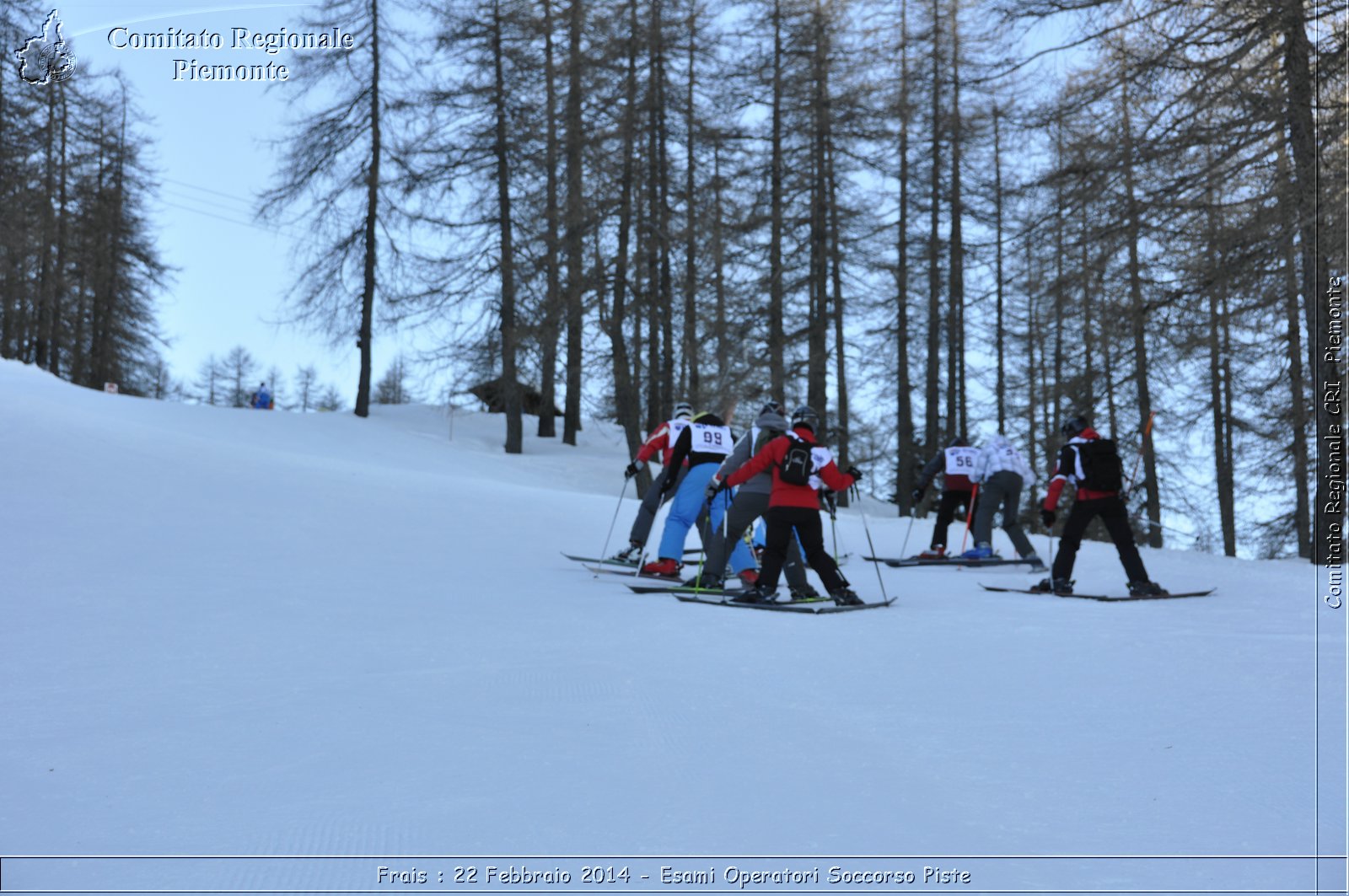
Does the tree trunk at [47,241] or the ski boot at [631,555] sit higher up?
the tree trunk at [47,241]

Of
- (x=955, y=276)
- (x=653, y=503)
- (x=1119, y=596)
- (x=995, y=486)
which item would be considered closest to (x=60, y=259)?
(x=955, y=276)

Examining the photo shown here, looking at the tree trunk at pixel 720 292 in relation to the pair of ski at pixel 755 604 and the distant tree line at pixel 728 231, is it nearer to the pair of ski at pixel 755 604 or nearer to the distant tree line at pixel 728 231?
the distant tree line at pixel 728 231

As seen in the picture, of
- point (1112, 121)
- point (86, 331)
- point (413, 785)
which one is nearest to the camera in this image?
point (413, 785)

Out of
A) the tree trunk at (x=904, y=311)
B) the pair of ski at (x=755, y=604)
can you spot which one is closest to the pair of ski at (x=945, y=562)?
the pair of ski at (x=755, y=604)

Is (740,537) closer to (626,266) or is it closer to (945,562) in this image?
(945,562)

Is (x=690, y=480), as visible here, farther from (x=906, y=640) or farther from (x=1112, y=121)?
(x=1112, y=121)

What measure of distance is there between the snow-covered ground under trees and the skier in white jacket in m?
3.85

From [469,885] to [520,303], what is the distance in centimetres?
2135

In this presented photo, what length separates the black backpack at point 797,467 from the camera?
8.20 m

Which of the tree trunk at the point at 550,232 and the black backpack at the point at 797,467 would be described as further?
the tree trunk at the point at 550,232

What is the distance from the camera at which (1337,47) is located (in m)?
10.5

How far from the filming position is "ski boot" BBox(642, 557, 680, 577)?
9.87m

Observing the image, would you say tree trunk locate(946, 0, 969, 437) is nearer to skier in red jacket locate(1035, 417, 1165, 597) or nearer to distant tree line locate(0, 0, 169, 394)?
skier in red jacket locate(1035, 417, 1165, 597)

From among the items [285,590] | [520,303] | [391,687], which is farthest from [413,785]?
[520,303]
